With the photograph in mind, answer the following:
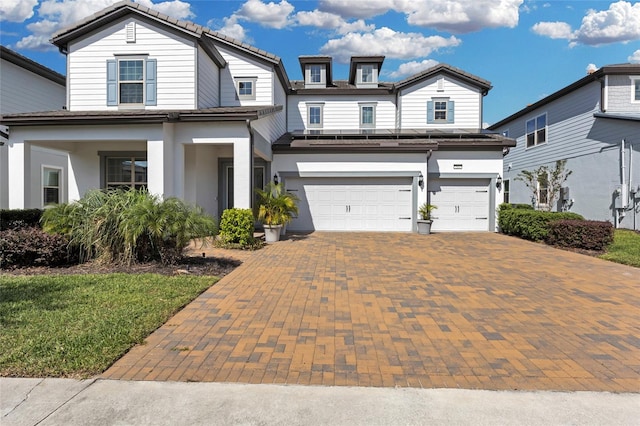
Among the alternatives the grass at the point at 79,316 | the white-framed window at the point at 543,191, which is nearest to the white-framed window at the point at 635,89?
the white-framed window at the point at 543,191

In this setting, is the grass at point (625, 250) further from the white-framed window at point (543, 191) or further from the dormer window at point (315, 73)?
the dormer window at point (315, 73)

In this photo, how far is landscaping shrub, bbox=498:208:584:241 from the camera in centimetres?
1270

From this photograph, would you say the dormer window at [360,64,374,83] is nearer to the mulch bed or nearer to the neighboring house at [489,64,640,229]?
the neighboring house at [489,64,640,229]

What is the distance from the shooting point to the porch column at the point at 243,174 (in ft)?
38.3

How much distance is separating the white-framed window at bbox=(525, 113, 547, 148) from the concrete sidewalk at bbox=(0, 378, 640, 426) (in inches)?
810

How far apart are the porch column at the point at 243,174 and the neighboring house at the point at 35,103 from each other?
7768 millimetres

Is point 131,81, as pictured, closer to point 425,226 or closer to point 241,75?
point 241,75

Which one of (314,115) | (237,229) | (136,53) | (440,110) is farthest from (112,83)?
(440,110)

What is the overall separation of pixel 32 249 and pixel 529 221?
14549 mm

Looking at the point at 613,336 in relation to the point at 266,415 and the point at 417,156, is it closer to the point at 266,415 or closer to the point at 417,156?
the point at 266,415

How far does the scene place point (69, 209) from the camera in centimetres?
812

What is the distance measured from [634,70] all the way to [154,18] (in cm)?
1941

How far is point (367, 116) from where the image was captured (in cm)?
1983

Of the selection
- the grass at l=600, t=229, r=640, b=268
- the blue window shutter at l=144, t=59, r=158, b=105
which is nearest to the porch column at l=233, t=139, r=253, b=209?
the blue window shutter at l=144, t=59, r=158, b=105
